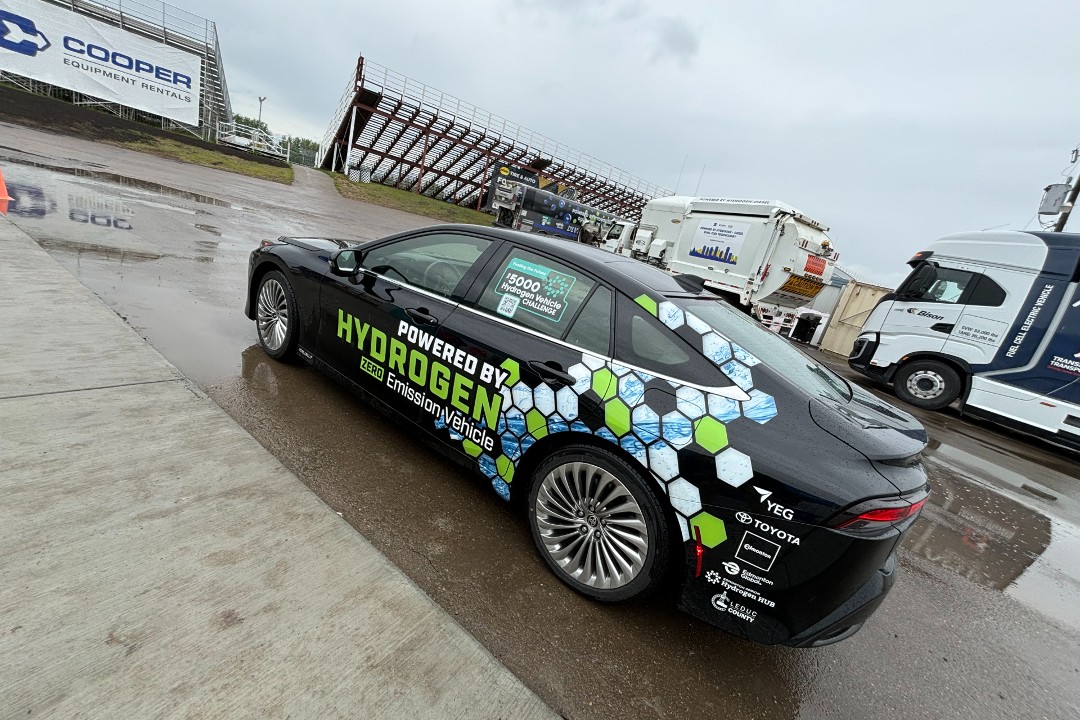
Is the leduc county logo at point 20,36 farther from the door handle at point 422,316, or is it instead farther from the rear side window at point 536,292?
the rear side window at point 536,292

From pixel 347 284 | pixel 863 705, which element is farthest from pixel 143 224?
pixel 863 705

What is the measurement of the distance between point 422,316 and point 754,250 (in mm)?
9859

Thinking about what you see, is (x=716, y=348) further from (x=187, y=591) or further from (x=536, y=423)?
(x=187, y=591)

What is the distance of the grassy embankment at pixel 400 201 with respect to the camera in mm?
27078

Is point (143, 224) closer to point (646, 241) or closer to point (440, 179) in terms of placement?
point (646, 241)

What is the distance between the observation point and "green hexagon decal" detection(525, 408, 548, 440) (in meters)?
2.38

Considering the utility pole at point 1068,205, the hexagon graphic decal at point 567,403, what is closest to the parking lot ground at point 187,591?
the hexagon graphic decal at point 567,403

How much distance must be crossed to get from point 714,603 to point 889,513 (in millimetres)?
738

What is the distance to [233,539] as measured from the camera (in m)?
2.06

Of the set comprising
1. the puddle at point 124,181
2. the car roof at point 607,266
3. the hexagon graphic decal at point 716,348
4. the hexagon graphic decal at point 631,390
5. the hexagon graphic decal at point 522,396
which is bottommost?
the puddle at point 124,181

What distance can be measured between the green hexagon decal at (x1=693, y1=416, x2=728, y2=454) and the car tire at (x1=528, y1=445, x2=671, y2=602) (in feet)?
1.01

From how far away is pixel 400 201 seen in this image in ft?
95.9

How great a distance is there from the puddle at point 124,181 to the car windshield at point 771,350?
41.9 feet

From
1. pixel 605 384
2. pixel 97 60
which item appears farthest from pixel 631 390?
pixel 97 60
